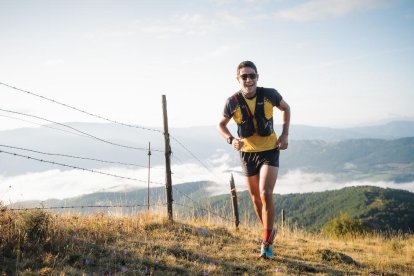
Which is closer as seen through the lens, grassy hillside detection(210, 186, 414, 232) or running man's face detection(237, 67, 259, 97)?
running man's face detection(237, 67, 259, 97)

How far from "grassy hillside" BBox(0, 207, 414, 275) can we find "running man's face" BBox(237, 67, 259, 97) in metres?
2.56

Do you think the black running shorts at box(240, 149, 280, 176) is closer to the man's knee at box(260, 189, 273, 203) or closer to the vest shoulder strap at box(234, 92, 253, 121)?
the man's knee at box(260, 189, 273, 203)

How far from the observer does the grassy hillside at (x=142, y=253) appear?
4.06m

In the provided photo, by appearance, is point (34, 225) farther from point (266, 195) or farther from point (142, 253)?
point (266, 195)

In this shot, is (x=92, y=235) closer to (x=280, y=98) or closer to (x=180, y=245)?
(x=180, y=245)

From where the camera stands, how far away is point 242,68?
5.02 metres

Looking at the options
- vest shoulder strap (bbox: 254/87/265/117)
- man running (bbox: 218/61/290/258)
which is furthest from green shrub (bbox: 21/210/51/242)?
vest shoulder strap (bbox: 254/87/265/117)

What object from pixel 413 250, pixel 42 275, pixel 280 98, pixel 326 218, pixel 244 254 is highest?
pixel 280 98

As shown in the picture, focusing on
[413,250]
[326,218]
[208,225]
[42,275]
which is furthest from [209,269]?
[326,218]

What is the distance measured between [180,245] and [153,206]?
2.76 metres

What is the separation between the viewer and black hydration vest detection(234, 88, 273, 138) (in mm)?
4957

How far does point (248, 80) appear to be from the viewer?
494cm

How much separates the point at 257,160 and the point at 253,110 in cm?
81

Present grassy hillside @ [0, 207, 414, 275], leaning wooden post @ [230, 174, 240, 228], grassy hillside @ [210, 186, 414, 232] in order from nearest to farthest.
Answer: grassy hillside @ [0, 207, 414, 275]
leaning wooden post @ [230, 174, 240, 228]
grassy hillside @ [210, 186, 414, 232]
